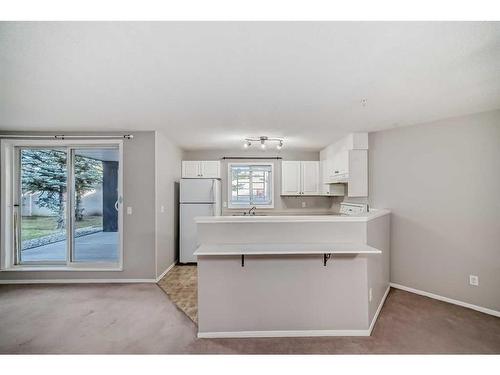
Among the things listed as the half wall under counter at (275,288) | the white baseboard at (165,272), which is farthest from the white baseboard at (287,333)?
the white baseboard at (165,272)

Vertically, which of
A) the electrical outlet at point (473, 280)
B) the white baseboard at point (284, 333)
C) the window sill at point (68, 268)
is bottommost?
the white baseboard at point (284, 333)

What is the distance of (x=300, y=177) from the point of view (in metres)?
5.82

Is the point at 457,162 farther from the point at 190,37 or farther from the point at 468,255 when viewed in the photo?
the point at 190,37

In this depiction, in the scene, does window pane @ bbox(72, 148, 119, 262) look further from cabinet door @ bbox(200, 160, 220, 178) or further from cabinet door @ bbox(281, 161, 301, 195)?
cabinet door @ bbox(281, 161, 301, 195)

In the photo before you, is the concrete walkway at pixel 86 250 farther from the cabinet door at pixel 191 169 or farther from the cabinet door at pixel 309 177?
the cabinet door at pixel 309 177

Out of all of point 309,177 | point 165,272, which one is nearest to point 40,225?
point 165,272

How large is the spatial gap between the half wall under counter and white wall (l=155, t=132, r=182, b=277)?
1947mm

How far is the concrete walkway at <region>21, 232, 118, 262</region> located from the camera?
14.0 feet

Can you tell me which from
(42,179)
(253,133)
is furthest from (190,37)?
(42,179)

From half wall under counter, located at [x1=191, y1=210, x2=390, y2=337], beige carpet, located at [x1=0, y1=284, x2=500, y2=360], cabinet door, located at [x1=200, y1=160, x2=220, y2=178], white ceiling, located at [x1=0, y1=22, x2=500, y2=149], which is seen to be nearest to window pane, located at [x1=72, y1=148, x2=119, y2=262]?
white ceiling, located at [x1=0, y1=22, x2=500, y2=149]

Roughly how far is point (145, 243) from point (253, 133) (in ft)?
8.15

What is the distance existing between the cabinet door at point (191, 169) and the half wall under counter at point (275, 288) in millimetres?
3253

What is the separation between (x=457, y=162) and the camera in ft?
10.8

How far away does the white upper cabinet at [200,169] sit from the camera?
225 inches
